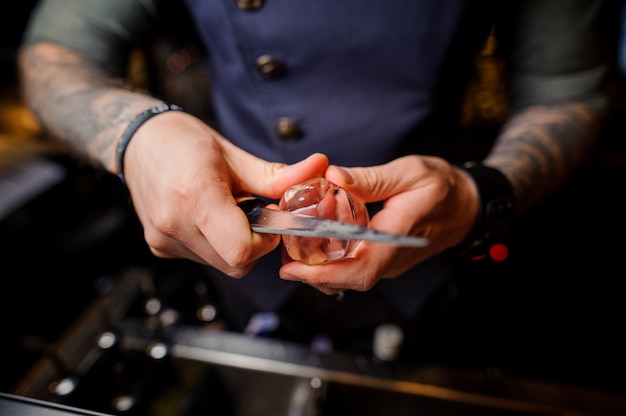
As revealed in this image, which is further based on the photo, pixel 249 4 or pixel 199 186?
pixel 249 4

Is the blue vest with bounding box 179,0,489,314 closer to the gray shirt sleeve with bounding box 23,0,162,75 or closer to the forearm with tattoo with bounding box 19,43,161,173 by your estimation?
the forearm with tattoo with bounding box 19,43,161,173

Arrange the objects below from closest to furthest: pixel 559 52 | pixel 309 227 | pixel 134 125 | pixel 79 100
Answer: pixel 309 227 < pixel 134 125 < pixel 79 100 < pixel 559 52

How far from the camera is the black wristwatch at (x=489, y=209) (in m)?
0.96

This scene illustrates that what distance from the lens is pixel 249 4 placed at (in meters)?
1.00

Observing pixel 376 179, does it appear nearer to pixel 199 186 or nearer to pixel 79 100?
pixel 199 186

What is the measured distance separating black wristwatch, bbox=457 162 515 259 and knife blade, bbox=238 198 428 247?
18.0 inches

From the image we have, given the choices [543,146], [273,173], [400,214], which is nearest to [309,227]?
[273,173]

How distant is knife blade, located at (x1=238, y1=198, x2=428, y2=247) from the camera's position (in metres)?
0.48

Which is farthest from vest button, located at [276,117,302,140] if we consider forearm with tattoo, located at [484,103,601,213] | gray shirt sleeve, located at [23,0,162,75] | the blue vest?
gray shirt sleeve, located at [23,0,162,75]

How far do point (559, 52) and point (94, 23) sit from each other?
1.49 meters

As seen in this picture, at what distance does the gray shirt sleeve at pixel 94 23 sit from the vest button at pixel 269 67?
21.4 inches

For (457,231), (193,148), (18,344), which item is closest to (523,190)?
(457,231)

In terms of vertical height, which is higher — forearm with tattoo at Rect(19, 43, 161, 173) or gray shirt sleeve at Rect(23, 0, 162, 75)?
gray shirt sleeve at Rect(23, 0, 162, 75)

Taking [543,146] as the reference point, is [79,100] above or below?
above
